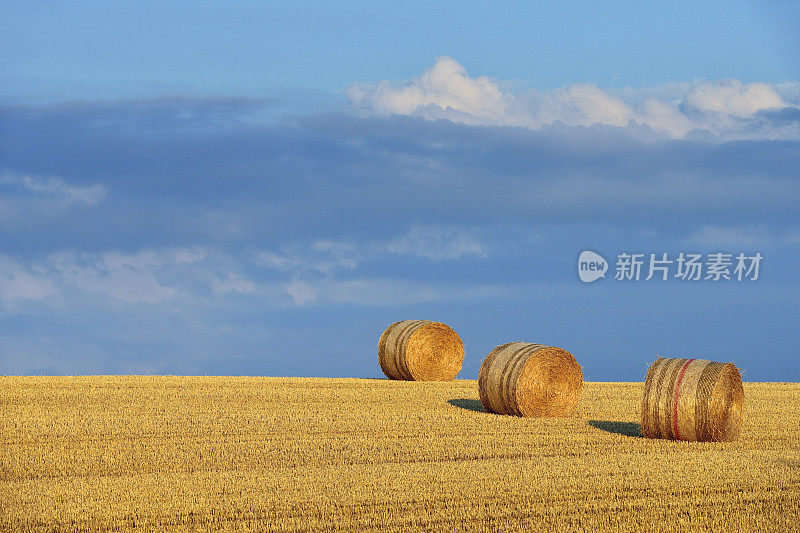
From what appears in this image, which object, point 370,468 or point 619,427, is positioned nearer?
point 370,468

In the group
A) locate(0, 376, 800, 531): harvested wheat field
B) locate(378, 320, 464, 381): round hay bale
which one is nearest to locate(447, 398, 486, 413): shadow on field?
locate(0, 376, 800, 531): harvested wheat field

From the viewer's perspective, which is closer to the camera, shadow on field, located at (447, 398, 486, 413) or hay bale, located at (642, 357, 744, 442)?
hay bale, located at (642, 357, 744, 442)

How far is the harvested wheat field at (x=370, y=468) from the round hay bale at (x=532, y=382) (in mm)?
433

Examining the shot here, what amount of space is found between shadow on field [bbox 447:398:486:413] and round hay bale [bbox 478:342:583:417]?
553 mm

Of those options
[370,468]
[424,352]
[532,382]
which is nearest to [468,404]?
[532,382]

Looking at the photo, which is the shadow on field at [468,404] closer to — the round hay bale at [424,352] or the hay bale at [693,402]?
the hay bale at [693,402]

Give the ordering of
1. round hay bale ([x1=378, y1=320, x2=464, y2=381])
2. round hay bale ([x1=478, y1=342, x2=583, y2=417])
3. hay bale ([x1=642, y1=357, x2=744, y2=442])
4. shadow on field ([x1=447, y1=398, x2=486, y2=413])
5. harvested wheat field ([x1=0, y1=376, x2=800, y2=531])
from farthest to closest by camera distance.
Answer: round hay bale ([x1=378, y1=320, x2=464, y2=381]) → shadow on field ([x1=447, y1=398, x2=486, y2=413]) → round hay bale ([x1=478, y1=342, x2=583, y2=417]) → hay bale ([x1=642, y1=357, x2=744, y2=442]) → harvested wheat field ([x1=0, y1=376, x2=800, y2=531])

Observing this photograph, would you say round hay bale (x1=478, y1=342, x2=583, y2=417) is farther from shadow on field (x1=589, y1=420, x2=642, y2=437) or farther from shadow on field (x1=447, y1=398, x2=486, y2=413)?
shadow on field (x1=589, y1=420, x2=642, y2=437)

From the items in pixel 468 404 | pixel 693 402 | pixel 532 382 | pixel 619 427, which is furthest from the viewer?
pixel 468 404

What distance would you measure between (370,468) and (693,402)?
204 inches

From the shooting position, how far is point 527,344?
1773cm

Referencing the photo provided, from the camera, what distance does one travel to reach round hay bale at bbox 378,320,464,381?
23906mm

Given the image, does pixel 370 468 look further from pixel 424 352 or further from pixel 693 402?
pixel 424 352

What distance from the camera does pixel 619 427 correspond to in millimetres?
15711
